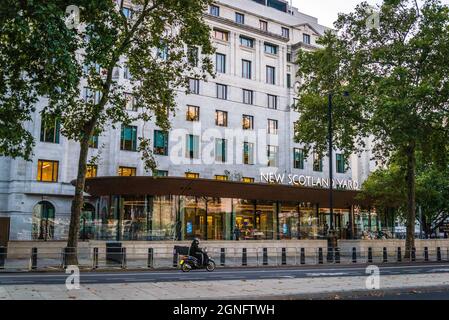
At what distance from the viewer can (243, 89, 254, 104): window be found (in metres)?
54.8

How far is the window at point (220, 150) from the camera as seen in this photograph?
51312mm

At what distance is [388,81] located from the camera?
3011 cm

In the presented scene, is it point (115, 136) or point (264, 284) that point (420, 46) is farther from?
point (115, 136)

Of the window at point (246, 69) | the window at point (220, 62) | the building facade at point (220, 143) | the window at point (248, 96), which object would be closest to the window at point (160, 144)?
the building facade at point (220, 143)

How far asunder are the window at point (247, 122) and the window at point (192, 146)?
20.5 feet

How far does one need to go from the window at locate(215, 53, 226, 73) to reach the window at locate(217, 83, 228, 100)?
5.12ft

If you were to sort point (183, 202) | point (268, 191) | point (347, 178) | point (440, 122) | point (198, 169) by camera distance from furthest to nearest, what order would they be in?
point (347, 178), point (198, 169), point (268, 191), point (183, 202), point (440, 122)

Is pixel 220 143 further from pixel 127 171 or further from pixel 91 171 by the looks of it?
pixel 91 171

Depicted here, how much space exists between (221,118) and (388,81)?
2467cm

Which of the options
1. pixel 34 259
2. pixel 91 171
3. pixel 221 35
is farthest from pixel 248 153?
pixel 34 259

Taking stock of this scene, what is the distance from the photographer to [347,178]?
61.3 m

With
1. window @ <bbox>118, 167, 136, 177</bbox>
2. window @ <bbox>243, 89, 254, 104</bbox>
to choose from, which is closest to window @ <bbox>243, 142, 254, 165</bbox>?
window @ <bbox>243, 89, 254, 104</bbox>
